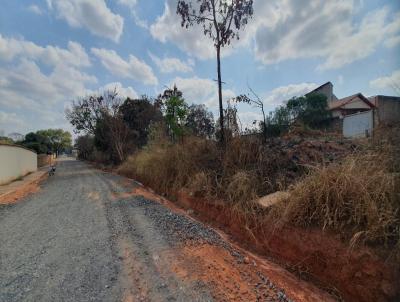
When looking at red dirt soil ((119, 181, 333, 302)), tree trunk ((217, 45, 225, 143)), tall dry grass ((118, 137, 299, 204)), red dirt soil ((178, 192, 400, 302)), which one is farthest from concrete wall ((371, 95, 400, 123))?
tree trunk ((217, 45, 225, 143))

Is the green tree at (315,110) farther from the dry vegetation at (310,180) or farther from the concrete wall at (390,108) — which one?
the dry vegetation at (310,180)

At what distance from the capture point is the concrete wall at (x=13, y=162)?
1218 cm

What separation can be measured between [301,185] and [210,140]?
408 cm

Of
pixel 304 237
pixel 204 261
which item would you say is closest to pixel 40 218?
pixel 204 261

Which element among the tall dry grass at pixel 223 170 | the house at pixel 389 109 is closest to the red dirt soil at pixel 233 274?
the tall dry grass at pixel 223 170

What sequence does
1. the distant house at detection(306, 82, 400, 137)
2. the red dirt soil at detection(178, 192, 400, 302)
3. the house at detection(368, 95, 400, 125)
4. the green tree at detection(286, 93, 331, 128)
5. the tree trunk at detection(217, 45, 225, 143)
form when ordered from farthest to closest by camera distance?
the green tree at detection(286, 93, 331, 128) → the tree trunk at detection(217, 45, 225, 143) → the distant house at detection(306, 82, 400, 137) → the house at detection(368, 95, 400, 125) → the red dirt soil at detection(178, 192, 400, 302)

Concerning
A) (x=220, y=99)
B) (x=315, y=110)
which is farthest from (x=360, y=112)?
(x=315, y=110)

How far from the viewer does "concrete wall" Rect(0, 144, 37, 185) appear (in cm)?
1218

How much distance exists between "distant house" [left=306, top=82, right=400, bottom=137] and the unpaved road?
3813 millimetres

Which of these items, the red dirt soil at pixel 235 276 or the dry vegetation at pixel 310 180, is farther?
the dry vegetation at pixel 310 180

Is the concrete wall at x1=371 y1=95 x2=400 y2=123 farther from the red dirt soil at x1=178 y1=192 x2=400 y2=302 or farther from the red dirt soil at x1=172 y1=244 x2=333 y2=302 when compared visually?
the red dirt soil at x1=172 y1=244 x2=333 y2=302

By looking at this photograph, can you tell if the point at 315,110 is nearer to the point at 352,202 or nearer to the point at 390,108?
the point at 390,108

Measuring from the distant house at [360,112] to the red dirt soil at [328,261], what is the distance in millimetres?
2915

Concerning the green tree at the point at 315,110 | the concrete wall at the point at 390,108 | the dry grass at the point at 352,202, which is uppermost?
the green tree at the point at 315,110
